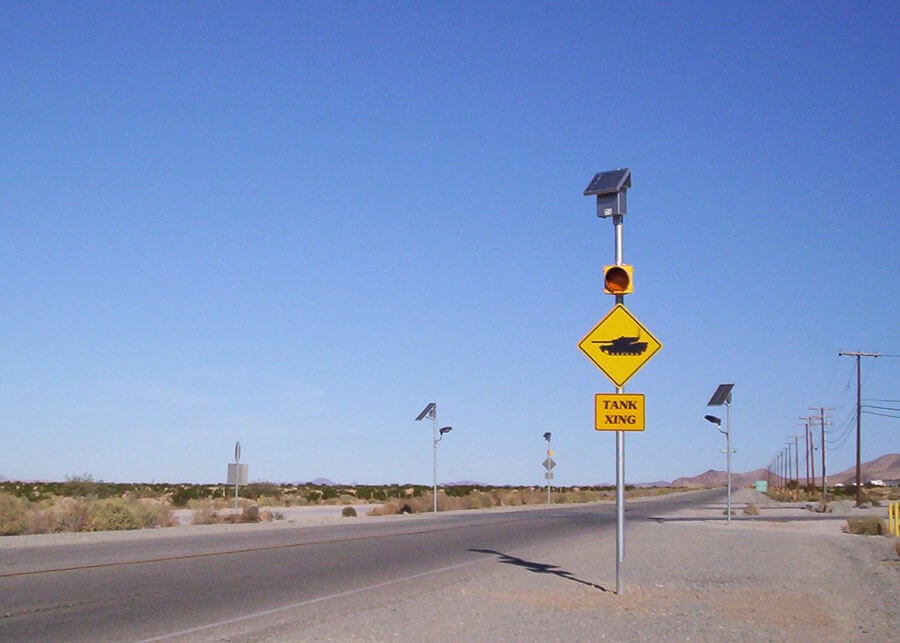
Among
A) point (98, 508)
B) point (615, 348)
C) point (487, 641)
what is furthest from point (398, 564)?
point (98, 508)

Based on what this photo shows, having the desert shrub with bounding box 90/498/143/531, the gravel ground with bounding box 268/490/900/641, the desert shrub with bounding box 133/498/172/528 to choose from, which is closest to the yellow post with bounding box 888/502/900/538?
the gravel ground with bounding box 268/490/900/641

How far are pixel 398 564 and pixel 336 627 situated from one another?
7418 mm

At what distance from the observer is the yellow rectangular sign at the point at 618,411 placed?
12.2 m

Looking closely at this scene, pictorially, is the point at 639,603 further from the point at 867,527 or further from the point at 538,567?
the point at 867,527

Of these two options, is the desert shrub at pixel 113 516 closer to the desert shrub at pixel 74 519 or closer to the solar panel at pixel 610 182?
the desert shrub at pixel 74 519

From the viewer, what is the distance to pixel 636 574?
1578 centimetres

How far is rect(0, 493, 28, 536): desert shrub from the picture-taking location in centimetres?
2513

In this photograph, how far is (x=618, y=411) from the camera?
12289 millimetres

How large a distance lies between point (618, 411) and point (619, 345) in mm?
845

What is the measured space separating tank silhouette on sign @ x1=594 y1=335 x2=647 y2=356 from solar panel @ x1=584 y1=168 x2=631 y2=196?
84.5 inches

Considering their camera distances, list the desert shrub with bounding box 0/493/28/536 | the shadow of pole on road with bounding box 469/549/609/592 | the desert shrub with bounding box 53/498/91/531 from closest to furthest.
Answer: the shadow of pole on road with bounding box 469/549/609/592 < the desert shrub with bounding box 0/493/28/536 < the desert shrub with bounding box 53/498/91/531

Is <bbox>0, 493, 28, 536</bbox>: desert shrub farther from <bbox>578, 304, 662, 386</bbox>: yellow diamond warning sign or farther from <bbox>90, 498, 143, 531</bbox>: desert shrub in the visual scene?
<bbox>578, 304, 662, 386</bbox>: yellow diamond warning sign

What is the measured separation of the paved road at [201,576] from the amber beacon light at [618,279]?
5195mm

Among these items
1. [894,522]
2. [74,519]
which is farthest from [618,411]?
[894,522]
